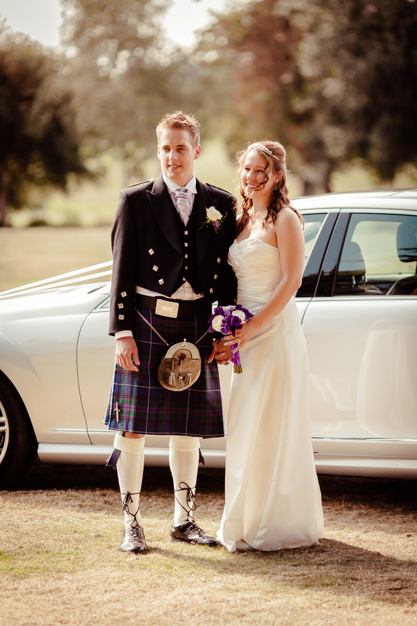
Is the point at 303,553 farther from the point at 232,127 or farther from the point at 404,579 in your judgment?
the point at 232,127

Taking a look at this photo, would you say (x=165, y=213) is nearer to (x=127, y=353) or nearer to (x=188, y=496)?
(x=127, y=353)

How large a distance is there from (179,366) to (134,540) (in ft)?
2.66

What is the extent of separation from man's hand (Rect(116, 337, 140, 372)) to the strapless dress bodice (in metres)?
0.54

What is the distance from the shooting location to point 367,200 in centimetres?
376

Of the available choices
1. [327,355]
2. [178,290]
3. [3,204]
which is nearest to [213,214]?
[178,290]

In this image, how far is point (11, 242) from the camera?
2505cm

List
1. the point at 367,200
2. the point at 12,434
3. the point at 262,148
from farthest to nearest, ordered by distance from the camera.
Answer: the point at 12,434 → the point at 367,200 → the point at 262,148

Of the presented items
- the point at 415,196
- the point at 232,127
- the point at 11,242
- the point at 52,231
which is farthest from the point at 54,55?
the point at 415,196

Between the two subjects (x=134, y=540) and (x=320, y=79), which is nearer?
(x=134, y=540)

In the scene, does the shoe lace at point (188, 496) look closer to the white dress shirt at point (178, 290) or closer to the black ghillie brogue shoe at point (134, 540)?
the black ghillie brogue shoe at point (134, 540)

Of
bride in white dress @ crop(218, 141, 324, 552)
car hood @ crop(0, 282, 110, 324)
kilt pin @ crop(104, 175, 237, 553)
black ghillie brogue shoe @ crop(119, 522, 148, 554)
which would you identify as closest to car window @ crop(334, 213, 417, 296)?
bride in white dress @ crop(218, 141, 324, 552)

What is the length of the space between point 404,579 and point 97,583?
1.23 meters

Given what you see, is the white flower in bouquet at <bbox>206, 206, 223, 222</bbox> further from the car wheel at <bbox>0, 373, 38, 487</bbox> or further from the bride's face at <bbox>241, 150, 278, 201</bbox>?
the car wheel at <bbox>0, 373, 38, 487</bbox>

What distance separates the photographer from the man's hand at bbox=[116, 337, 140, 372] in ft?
10.3
